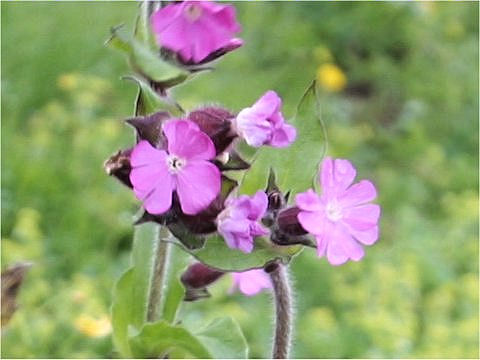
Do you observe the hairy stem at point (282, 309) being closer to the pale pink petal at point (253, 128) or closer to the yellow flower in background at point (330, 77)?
the pale pink petal at point (253, 128)

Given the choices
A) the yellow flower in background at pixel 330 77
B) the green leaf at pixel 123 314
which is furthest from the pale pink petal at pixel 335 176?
the yellow flower in background at pixel 330 77

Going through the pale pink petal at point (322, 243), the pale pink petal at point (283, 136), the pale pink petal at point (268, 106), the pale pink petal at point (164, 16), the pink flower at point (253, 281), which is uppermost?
the pale pink petal at point (164, 16)

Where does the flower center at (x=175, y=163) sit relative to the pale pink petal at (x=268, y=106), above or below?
below

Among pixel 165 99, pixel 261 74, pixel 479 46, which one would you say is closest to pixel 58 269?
pixel 261 74

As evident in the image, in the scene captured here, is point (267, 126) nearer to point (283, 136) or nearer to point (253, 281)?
point (283, 136)

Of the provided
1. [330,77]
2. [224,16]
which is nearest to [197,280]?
[224,16]

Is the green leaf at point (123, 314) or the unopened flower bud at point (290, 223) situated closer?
the unopened flower bud at point (290, 223)

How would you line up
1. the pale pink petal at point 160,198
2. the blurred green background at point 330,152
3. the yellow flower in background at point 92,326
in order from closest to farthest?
1. the pale pink petal at point 160,198
2. the yellow flower in background at point 92,326
3. the blurred green background at point 330,152

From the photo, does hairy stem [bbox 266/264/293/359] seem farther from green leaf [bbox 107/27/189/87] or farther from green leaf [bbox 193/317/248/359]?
green leaf [bbox 107/27/189/87]
